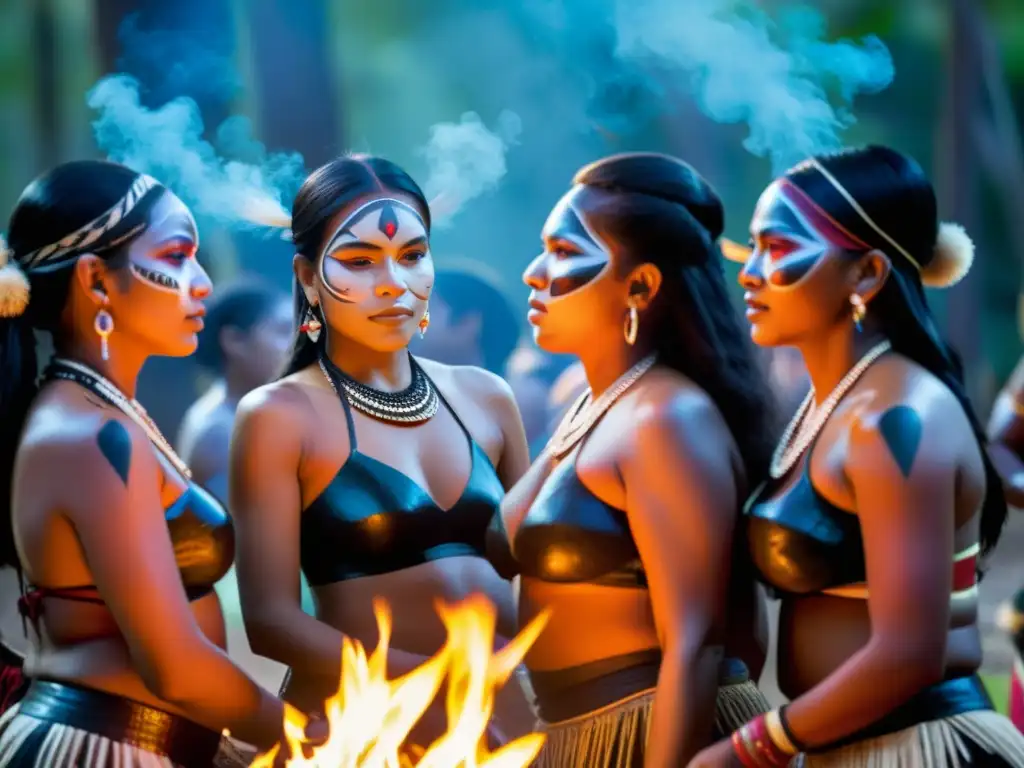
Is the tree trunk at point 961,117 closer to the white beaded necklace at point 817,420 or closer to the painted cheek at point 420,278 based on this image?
the painted cheek at point 420,278

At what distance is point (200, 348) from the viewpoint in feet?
19.7

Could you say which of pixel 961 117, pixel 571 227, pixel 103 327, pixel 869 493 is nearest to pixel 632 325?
pixel 571 227

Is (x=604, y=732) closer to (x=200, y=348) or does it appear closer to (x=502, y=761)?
(x=502, y=761)

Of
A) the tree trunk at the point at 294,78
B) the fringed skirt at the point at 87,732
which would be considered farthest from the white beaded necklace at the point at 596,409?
the tree trunk at the point at 294,78

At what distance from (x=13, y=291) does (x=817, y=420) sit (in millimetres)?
1832

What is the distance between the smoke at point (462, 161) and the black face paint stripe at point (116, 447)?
48.1 inches

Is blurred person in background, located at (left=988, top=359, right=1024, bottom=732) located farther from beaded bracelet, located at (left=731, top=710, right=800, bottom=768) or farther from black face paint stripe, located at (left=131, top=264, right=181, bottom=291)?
black face paint stripe, located at (left=131, top=264, right=181, bottom=291)

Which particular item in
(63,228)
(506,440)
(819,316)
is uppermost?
(63,228)

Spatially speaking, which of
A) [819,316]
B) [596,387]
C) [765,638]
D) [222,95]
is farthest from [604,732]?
[222,95]

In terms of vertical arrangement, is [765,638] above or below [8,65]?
above

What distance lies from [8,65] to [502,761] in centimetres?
1721

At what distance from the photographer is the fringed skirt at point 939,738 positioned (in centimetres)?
288

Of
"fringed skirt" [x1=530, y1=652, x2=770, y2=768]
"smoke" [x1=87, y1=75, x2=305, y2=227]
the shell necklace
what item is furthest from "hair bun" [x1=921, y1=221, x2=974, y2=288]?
"smoke" [x1=87, y1=75, x2=305, y2=227]

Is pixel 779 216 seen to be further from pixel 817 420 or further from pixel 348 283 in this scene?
pixel 348 283
